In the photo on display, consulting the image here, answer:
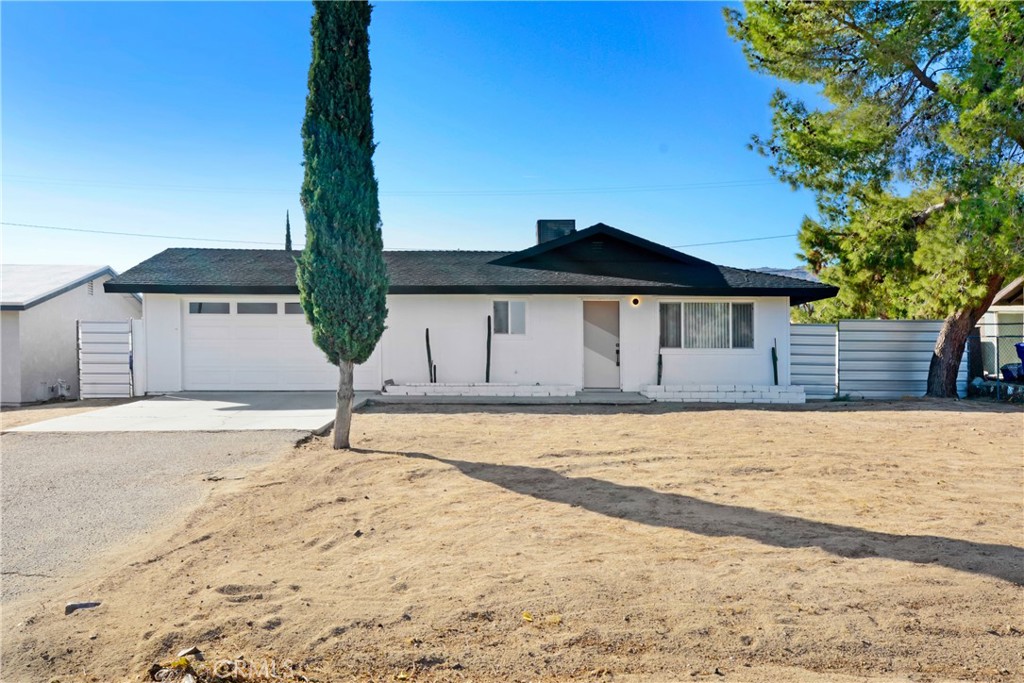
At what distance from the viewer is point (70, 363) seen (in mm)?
15391

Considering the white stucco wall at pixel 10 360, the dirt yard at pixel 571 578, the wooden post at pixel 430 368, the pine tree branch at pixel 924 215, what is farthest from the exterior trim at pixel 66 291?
the pine tree branch at pixel 924 215

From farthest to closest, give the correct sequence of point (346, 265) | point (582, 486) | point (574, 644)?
point (346, 265) < point (582, 486) < point (574, 644)

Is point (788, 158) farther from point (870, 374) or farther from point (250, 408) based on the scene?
point (250, 408)

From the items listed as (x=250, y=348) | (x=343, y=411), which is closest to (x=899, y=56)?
(x=343, y=411)

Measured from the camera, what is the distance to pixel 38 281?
15.8m

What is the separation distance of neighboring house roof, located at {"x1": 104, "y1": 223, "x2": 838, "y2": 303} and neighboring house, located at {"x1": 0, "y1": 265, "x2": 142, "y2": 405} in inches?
103

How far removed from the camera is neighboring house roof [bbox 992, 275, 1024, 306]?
61.2 ft

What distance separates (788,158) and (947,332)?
219 inches

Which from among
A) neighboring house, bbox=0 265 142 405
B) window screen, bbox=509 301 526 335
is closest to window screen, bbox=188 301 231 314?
neighboring house, bbox=0 265 142 405

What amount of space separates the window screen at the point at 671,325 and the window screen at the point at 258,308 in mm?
9369

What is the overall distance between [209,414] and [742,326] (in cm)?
1155

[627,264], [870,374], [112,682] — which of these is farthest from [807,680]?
[870,374]

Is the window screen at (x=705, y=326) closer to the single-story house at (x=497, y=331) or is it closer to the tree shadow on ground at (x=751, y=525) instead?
the single-story house at (x=497, y=331)

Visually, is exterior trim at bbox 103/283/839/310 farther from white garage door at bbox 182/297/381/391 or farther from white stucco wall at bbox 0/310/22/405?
white stucco wall at bbox 0/310/22/405
